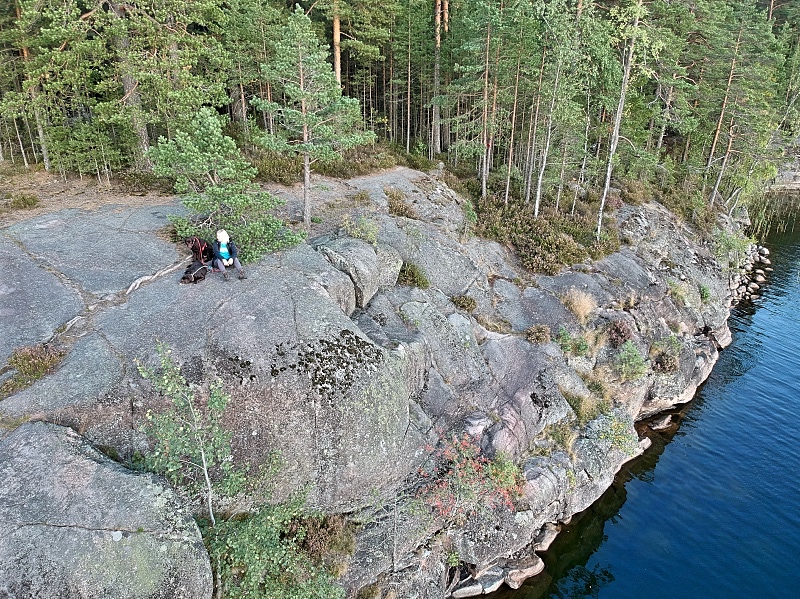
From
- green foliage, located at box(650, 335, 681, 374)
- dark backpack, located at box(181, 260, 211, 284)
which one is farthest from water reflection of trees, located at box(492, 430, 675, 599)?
dark backpack, located at box(181, 260, 211, 284)

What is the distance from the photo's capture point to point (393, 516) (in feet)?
44.3

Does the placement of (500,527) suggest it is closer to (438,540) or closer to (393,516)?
(438,540)

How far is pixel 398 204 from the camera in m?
24.2

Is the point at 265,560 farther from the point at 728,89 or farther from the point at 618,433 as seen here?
the point at 728,89

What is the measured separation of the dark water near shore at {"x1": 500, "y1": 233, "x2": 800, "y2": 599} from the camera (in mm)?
14633

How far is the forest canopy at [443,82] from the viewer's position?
67.7 ft

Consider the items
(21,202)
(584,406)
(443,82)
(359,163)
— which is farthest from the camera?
(443,82)

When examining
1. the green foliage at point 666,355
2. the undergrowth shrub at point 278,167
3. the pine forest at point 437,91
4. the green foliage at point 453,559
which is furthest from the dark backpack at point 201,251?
the green foliage at point 666,355

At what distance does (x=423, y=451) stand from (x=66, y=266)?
533 inches

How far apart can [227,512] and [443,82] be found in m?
35.4

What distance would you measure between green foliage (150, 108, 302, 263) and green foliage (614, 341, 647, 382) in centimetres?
1533

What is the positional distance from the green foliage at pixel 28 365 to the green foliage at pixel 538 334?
1681cm

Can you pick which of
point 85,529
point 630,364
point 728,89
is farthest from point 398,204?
point 728,89

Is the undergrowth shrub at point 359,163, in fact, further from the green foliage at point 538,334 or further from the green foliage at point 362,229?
the green foliage at point 538,334
